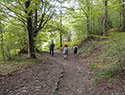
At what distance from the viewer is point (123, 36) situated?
390 centimetres

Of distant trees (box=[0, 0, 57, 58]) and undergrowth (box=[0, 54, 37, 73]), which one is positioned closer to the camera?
undergrowth (box=[0, 54, 37, 73])

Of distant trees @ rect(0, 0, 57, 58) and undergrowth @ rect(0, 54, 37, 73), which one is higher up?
distant trees @ rect(0, 0, 57, 58)

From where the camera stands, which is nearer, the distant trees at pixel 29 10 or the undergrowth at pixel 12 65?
the undergrowth at pixel 12 65

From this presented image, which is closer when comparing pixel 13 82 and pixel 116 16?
pixel 13 82

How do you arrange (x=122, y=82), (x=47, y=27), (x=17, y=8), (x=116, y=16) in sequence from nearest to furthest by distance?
(x=122, y=82)
(x=17, y=8)
(x=47, y=27)
(x=116, y=16)

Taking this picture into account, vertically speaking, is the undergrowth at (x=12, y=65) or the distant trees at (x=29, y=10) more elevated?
the distant trees at (x=29, y=10)

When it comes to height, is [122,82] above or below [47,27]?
below

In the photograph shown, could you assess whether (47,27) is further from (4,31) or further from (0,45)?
(0,45)

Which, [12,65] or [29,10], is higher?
[29,10]

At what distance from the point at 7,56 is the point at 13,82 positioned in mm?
5003

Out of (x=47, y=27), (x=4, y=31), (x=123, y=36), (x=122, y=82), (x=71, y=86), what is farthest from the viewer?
(x=47, y=27)

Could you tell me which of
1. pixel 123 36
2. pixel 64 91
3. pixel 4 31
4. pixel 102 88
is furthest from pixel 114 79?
Result: pixel 4 31

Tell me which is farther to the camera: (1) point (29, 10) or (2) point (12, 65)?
(2) point (12, 65)

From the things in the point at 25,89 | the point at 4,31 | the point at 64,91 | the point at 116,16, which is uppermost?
the point at 116,16
